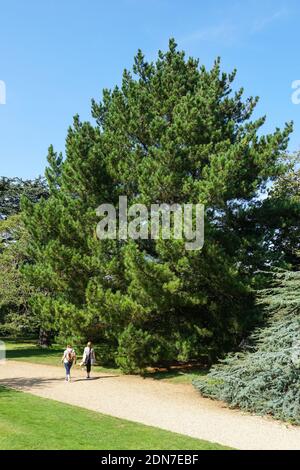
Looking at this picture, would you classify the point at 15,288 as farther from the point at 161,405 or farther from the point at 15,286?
the point at 161,405

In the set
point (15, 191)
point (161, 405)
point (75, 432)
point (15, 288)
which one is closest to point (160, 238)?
point (161, 405)

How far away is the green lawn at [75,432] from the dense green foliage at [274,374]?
12.2ft

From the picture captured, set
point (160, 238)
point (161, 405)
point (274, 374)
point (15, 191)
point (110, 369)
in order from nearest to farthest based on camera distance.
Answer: point (274, 374) → point (161, 405) → point (160, 238) → point (110, 369) → point (15, 191)

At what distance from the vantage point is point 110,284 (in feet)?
72.1


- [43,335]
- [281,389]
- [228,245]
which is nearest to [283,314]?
[281,389]

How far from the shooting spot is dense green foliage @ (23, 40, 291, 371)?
19.1 meters

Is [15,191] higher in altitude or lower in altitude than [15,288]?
higher

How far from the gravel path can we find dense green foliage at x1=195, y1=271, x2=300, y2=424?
407 mm

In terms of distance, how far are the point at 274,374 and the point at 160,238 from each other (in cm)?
698

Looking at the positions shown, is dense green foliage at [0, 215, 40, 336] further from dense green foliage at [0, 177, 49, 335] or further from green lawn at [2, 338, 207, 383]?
green lawn at [2, 338, 207, 383]

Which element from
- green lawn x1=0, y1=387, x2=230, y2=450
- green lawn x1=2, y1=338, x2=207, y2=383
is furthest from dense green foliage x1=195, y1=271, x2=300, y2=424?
green lawn x1=0, y1=387, x2=230, y2=450

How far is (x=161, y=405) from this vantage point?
49.0 feet

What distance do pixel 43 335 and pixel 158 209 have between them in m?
21.2

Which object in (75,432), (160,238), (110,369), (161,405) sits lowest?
(110,369)
